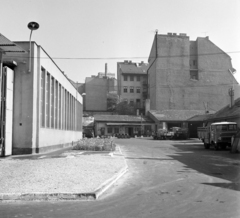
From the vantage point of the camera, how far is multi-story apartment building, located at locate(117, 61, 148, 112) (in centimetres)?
8319

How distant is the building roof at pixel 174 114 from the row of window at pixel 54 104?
1310 inches

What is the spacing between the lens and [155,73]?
69.9 meters

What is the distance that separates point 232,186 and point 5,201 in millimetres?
6374

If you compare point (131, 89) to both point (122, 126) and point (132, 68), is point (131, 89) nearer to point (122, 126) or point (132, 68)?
point (132, 68)

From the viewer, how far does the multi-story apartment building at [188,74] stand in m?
A: 69.2

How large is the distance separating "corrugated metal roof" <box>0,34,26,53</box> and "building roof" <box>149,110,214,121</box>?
45.8 metres

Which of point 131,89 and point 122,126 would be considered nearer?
point 122,126

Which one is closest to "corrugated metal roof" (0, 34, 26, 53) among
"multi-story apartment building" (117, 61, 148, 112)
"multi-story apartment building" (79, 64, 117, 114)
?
"multi-story apartment building" (79, 64, 117, 114)

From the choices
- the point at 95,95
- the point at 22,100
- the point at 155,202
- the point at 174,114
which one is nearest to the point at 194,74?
the point at 174,114

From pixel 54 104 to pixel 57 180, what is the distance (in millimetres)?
14901

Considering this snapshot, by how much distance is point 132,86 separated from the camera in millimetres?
84062

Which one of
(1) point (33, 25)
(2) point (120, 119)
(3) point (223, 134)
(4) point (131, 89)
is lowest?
(3) point (223, 134)

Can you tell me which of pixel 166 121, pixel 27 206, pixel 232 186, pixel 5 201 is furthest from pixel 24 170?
pixel 166 121

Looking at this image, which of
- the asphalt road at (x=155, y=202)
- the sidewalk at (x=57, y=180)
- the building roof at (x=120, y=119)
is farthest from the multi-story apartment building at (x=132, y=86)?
the asphalt road at (x=155, y=202)
